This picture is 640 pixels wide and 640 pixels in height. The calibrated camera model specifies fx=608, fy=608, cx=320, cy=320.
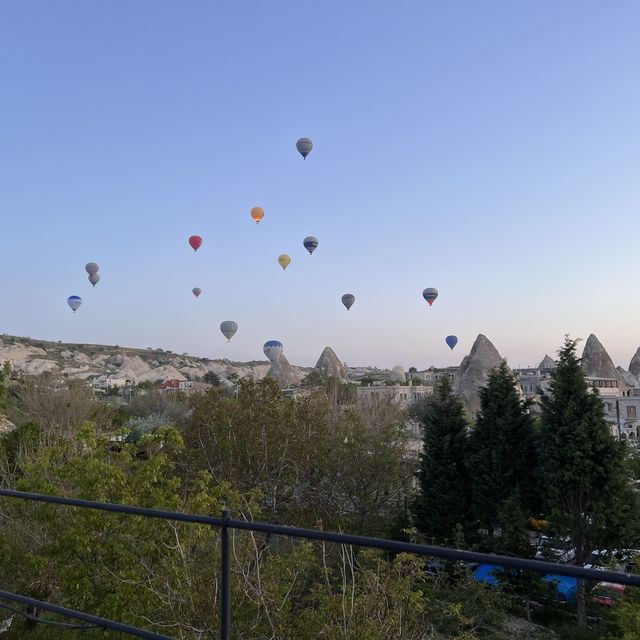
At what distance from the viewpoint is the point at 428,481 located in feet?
71.3

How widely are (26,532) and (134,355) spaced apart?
140 metres

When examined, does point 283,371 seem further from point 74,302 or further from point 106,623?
point 106,623

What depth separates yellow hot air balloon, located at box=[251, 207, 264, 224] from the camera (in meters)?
37.1

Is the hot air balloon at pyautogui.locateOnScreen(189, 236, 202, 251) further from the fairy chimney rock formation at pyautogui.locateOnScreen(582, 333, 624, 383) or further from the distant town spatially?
the fairy chimney rock formation at pyautogui.locateOnScreen(582, 333, 624, 383)

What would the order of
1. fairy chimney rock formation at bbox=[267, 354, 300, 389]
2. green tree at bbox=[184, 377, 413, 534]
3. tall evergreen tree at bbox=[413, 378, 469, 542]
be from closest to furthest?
green tree at bbox=[184, 377, 413, 534], tall evergreen tree at bbox=[413, 378, 469, 542], fairy chimney rock formation at bbox=[267, 354, 300, 389]

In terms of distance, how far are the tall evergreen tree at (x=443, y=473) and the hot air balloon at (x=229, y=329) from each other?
99.2 ft

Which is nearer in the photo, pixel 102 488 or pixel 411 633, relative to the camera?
pixel 411 633

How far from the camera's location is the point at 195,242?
1436 inches

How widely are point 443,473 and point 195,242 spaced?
70.6 feet

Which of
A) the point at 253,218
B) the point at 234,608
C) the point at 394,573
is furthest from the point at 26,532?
the point at 253,218

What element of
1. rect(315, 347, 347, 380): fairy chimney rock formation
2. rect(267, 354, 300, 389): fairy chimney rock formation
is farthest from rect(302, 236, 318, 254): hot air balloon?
rect(315, 347, 347, 380): fairy chimney rock formation

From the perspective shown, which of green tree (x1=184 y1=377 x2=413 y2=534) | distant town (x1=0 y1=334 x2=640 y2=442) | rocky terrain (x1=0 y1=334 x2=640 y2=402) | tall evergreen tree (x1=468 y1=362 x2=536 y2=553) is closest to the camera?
green tree (x1=184 y1=377 x2=413 y2=534)

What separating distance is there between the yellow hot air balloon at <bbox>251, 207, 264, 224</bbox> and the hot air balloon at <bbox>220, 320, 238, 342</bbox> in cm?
1620

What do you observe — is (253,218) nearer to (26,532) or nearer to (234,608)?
(26,532)
